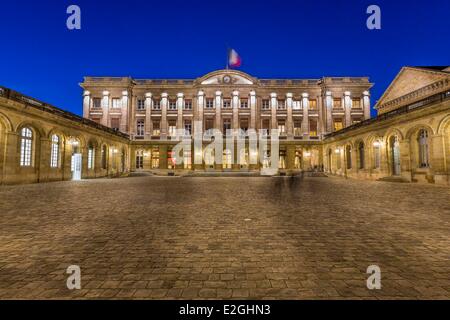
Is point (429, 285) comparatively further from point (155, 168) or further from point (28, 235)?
point (155, 168)

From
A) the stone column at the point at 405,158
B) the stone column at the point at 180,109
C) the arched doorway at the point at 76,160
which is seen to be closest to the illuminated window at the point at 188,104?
the stone column at the point at 180,109

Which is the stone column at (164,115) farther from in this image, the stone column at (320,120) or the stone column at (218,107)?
the stone column at (320,120)

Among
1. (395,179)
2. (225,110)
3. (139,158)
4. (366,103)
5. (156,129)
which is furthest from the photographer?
(156,129)

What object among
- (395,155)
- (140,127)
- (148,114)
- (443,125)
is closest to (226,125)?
(148,114)

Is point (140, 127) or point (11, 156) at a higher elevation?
point (140, 127)

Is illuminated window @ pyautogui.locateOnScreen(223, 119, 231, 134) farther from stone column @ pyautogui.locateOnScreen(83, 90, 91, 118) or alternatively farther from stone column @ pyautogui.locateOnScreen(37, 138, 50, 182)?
stone column @ pyautogui.locateOnScreen(37, 138, 50, 182)

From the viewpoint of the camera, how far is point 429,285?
2752 mm

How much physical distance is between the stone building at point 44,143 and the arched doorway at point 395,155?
28288mm

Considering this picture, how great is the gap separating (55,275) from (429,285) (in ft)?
15.1

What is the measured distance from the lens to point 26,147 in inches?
674

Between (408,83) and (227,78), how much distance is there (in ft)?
75.9

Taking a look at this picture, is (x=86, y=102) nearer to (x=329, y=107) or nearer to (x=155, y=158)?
(x=155, y=158)

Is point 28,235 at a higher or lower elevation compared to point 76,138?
lower
